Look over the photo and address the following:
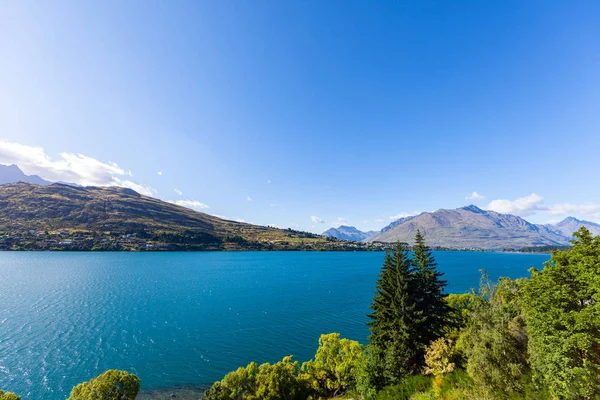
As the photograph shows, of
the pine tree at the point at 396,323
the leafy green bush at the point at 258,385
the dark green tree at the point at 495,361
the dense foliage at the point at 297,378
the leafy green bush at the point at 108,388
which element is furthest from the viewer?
the pine tree at the point at 396,323

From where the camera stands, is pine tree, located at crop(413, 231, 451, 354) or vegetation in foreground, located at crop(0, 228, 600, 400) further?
pine tree, located at crop(413, 231, 451, 354)

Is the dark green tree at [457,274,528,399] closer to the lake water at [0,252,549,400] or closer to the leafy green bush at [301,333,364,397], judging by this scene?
the leafy green bush at [301,333,364,397]

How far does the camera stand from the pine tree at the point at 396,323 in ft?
108

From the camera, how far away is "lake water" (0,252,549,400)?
144 ft

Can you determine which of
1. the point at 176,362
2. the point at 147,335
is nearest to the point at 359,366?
the point at 176,362

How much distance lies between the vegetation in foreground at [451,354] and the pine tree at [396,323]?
148 millimetres

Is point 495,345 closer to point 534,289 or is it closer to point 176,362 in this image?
point 534,289

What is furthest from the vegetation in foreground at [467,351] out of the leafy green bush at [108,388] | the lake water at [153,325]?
the lake water at [153,325]

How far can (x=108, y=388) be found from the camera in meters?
28.3

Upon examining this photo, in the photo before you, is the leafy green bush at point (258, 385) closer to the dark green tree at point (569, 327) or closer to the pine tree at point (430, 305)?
the pine tree at point (430, 305)

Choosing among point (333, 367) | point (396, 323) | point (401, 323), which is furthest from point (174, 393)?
point (401, 323)

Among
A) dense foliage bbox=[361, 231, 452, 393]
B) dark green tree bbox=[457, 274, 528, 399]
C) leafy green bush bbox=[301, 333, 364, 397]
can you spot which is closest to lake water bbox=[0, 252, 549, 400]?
leafy green bush bbox=[301, 333, 364, 397]

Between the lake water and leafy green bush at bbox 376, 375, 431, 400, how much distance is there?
22.7m

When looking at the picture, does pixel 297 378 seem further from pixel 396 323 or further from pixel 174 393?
pixel 174 393
